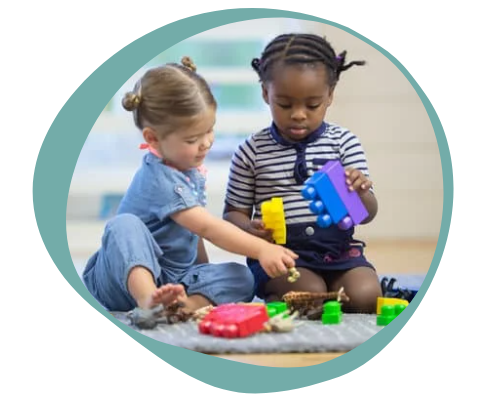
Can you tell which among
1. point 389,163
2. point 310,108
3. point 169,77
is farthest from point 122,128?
point 389,163

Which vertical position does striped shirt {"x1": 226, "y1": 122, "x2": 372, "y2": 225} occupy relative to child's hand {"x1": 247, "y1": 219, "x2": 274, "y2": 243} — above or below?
above

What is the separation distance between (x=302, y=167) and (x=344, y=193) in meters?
0.11

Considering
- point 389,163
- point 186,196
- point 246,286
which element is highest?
point 389,163

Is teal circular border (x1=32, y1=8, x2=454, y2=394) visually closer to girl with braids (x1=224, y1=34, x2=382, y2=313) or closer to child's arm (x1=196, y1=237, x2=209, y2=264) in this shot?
girl with braids (x1=224, y1=34, x2=382, y2=313)

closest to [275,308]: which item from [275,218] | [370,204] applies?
[275,218]

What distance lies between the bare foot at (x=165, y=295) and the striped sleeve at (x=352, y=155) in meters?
0.41

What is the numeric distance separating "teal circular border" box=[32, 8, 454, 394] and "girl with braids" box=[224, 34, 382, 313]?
85 millimetres

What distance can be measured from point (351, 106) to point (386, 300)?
15.6 inches

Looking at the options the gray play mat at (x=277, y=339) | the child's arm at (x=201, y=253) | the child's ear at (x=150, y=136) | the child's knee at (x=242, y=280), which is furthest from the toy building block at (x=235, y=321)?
the child's ear at (x=150, y=136)

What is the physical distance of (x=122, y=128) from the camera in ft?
6.40

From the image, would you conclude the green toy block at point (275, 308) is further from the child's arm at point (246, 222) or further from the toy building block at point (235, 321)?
the child's arm at point (246, 222)

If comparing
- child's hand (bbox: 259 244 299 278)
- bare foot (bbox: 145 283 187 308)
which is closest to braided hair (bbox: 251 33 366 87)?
child's hand (bbox: 259 244 299 278)

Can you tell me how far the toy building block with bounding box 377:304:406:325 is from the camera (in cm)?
173

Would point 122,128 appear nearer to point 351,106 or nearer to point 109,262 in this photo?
point 109,262
